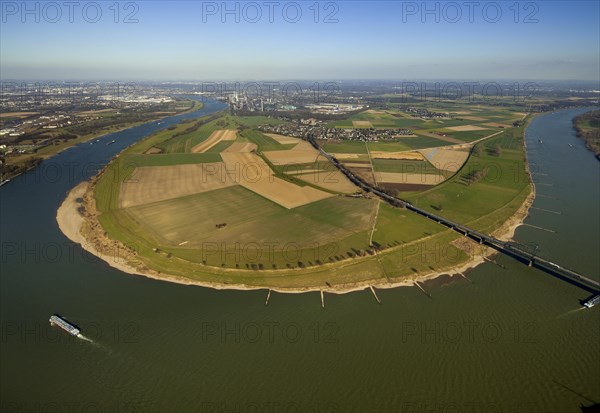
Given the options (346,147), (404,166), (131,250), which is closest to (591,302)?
(404,166)

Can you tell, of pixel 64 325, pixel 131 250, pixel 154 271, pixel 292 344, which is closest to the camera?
pixel 292 344

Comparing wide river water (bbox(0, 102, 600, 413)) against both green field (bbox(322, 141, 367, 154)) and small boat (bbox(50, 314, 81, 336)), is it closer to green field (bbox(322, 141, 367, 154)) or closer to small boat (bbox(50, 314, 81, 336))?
small boat (bbox(50, 314, 81, 336))

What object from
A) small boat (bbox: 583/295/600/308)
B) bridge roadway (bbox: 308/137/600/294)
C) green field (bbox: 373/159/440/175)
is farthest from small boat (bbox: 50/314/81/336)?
green field (bbox: 373/159/440/175)

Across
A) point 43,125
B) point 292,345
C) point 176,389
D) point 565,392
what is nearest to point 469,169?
point 565,392

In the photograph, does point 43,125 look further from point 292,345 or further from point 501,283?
point 501,283

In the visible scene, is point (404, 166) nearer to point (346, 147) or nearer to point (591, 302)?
point (346, 147)

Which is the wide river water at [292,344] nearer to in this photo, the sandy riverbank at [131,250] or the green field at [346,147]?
the sandy riverbank at [131,250]
